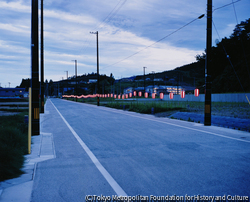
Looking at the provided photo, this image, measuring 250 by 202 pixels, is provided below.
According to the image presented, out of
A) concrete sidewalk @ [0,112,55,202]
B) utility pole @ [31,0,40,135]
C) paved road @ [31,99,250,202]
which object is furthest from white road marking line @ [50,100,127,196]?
utility pole @ [31,0,40,135]

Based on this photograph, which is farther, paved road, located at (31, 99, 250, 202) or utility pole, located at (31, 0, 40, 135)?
utility pole, located at (31, 0, 40, 135)

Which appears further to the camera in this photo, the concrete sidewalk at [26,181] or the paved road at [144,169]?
the paved road at [144,169]

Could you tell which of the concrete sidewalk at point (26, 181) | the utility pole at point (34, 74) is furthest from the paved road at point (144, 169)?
the utility pole at point (34, 74)

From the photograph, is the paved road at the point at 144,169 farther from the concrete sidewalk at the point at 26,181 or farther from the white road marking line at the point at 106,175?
the concrete sidewalk at the point at 26,181

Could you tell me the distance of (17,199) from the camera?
4277 millimetres

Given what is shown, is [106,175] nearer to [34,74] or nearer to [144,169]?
[144,169]

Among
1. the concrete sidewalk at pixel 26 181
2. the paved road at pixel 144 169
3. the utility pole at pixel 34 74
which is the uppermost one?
the utility pole at pixel 34 74

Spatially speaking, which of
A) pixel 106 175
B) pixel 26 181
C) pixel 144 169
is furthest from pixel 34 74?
pixel 144 169

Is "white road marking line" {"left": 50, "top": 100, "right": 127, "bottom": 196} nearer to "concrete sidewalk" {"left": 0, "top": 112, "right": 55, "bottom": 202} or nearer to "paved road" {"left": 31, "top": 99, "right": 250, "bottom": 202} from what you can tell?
"paved road" {"left": 31, "top": 99, "right": 250, "bottom": 202}

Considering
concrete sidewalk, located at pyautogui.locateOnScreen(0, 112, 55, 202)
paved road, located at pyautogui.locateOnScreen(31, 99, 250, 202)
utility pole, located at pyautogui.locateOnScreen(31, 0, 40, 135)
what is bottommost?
concrete sidewalk, located at pyautogui.locateOnScreen(0, 112, 55, 202)

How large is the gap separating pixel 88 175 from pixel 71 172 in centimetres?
50

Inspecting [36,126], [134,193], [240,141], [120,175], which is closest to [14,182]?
[120,175]

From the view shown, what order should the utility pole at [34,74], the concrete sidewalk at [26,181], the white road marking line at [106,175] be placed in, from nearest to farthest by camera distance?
1. the concrete sidewalk at [26,181]
2. the white road marking line at [106,175]
3. the utility pole at [34,74]

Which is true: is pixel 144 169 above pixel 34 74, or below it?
below
